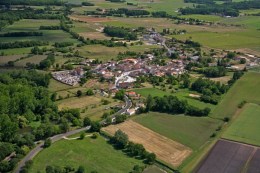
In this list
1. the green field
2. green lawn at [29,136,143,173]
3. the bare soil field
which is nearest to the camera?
green lawn at [29,136,143,173]

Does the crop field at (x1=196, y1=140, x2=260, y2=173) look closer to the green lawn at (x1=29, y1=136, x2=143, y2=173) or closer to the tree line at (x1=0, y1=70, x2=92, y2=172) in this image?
the green lawn at (x1=29, y1=136, x2=143, y2=173)

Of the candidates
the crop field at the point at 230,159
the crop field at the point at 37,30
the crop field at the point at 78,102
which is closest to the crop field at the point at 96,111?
the crop field at the point at 78,102

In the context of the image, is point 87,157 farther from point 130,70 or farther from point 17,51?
point 17,51

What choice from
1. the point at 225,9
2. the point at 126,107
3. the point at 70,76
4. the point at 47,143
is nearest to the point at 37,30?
the point at 70,76

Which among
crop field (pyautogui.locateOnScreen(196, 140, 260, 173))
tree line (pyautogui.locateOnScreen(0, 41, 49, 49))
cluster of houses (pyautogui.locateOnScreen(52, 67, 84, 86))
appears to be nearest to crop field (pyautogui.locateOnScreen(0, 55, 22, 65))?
tree line (pyautogui.locateOnScreen(0, 41, 49, 49))

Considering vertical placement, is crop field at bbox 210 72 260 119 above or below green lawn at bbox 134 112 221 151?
above

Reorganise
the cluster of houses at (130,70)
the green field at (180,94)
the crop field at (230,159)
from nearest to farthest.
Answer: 1. the crop field at (230,159)
2. the green field at (180,94)
3. the cluster of houses at (130,70)

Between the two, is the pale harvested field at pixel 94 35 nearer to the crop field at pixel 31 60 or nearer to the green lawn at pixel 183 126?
the crop field at pixel 31 60

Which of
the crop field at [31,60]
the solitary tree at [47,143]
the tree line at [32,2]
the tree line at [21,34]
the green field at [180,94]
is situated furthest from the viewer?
the tree line at [32,2]
